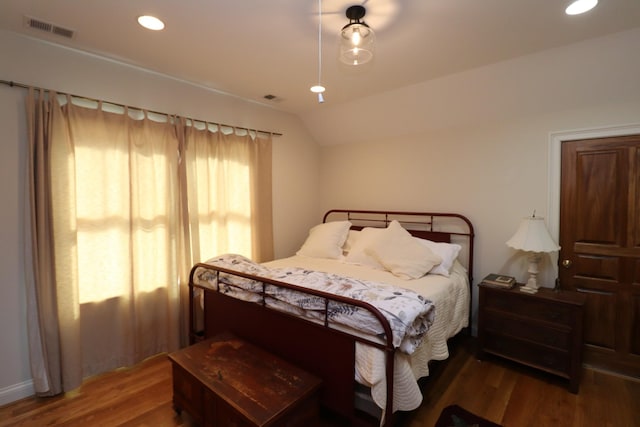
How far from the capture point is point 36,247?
2.05 meters

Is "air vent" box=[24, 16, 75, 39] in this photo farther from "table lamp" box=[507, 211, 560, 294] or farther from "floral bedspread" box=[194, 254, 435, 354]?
"table lamp" box=[507, 211, 560, 294]

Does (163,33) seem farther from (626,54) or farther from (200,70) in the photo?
(626,54)

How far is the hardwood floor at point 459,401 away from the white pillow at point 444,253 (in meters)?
0.80

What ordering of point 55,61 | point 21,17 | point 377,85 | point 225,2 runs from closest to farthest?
1. point 225,2
2. point 21,17
3. point 55,61
4. point 377,85

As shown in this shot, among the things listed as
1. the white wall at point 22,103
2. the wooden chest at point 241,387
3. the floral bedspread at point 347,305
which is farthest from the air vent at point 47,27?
the wooden chest at point 241,387

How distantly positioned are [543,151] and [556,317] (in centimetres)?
140

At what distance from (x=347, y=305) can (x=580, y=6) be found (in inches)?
83.9

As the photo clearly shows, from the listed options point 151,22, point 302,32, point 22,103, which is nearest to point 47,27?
point 22,103

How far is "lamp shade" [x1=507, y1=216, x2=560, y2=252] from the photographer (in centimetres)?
238

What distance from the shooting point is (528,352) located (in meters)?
2.39

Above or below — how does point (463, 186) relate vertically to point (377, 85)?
below

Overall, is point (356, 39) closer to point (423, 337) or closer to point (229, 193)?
point (423, 337)

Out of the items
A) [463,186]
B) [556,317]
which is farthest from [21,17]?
[556,317]

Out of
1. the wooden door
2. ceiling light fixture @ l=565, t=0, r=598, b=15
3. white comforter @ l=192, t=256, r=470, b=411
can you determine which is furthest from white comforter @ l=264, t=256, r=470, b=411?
ceiling light fixture @ l=565, t=0, r=598, b=15
